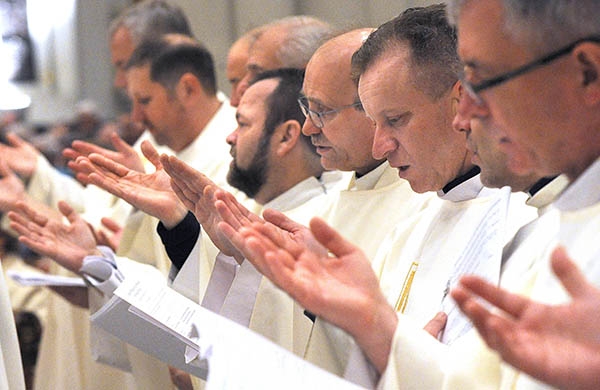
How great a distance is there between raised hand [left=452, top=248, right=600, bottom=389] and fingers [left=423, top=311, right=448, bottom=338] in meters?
0.82

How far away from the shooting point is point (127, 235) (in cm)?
448

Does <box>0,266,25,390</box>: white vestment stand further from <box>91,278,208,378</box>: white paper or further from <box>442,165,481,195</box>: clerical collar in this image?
<box>442,165,481,195</box>: clerical collar

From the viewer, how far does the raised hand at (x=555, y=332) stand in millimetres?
1518

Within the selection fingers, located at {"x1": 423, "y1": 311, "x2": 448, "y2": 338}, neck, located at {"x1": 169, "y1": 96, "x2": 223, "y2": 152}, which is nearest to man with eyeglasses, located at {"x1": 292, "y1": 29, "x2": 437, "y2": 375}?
fingers, located at {"x1": 423, "y1": 311, "x2": 448, "y2": 338}

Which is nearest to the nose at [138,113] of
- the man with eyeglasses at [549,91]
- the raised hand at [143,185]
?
the raised hand at [143,185]

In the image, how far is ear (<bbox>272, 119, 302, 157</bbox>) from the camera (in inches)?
154

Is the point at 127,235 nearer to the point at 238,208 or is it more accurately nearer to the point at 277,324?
the point at 277,324

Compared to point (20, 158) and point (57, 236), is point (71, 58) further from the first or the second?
point (57, 236)

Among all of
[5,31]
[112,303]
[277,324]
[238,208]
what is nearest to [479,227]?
[238,208]

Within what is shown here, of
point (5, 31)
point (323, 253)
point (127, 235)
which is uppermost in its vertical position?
point (323, 253)

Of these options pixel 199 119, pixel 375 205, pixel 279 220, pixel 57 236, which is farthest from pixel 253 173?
pixel 199 119

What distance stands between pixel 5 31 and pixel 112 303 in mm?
16932

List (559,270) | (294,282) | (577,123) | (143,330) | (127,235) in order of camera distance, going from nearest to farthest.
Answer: (559,270) → (577,123) → (294,282) → (143,330) → (127,235)

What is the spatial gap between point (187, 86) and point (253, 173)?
154 centimetres
